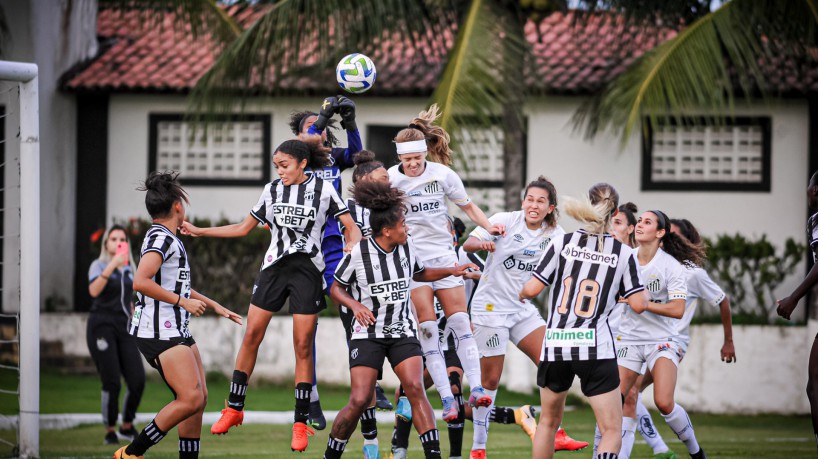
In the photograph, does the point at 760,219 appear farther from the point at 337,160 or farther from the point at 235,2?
the point at 337,160

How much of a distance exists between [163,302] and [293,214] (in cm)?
134

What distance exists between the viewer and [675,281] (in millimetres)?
9977

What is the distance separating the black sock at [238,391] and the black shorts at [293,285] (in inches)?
24.5

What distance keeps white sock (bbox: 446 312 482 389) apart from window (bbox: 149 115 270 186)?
35.5 feet

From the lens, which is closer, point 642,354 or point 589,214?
point 589,214

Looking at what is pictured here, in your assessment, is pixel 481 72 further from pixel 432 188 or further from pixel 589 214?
pixel 589 214

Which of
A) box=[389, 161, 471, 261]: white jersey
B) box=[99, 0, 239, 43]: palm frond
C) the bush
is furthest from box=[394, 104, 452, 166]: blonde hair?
the bush

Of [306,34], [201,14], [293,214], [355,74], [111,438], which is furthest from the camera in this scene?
[201,14]

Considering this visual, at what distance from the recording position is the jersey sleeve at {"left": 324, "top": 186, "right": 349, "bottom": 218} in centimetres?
921

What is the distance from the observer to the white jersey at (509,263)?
10148mm

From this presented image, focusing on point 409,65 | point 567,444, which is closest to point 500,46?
point 409,65

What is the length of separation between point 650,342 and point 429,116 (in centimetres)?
294

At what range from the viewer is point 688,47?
15.7 meters

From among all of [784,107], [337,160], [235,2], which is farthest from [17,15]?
[784,107]
